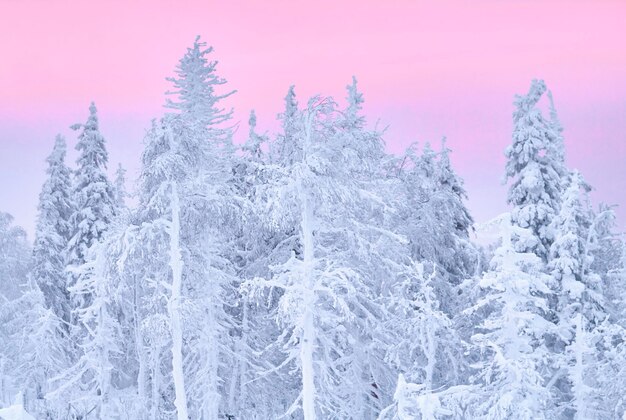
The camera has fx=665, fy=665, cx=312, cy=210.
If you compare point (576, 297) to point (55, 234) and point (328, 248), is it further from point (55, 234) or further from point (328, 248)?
point (55, 234)

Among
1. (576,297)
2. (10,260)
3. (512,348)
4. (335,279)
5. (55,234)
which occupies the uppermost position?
(10,260)

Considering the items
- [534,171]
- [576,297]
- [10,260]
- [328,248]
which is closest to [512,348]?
[328,248]

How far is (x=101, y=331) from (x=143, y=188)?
27.5 feet

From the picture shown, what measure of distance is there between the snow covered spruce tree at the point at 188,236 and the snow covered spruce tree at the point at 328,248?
2.46m

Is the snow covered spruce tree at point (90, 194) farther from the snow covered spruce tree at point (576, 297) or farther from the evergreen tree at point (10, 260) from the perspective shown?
the snow covered spruce tree at point (576, 297)

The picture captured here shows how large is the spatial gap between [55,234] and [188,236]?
16.5 meters

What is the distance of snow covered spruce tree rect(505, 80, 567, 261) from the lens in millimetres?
26281

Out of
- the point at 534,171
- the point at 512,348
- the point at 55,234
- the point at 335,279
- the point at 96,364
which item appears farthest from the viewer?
the point at 55,234

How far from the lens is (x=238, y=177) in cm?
2645

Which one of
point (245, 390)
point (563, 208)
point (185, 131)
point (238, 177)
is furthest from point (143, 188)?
point (563, 208)

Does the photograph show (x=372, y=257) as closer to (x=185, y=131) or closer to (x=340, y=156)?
(x=340, y=156)

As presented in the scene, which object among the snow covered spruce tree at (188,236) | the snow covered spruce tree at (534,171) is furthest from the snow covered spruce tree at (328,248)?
the snow covered spruce tree at (534,171)

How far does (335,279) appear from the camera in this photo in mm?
20375

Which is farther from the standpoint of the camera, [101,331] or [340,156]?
[101,331]
